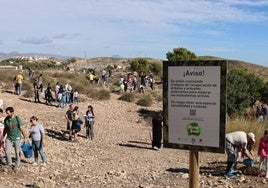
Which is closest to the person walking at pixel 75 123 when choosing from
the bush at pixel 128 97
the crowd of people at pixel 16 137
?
the crowd of people at pixel 16 137

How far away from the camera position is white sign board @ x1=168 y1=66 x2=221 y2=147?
173 inches

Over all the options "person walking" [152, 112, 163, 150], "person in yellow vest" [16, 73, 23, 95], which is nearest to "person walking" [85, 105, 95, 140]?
"person walking" [152, 112, 163, 150]

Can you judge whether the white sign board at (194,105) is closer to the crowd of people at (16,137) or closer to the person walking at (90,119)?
the crowd of people at (16,137)

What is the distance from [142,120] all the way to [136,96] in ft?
24.9

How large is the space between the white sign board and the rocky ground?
6.19 m

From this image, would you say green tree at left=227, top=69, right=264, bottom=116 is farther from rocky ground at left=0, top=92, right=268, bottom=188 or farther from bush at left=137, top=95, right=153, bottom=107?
bush at left=137, top=95, right=153, bottom=107

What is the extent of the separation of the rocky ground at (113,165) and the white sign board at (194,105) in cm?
619

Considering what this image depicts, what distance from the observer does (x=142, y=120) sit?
23703 millimetres

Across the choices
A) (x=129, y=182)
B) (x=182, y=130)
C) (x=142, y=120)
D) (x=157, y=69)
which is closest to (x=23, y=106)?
(x=142, y=120)

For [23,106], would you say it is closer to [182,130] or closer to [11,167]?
[11,167]

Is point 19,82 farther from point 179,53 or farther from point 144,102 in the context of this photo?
point 179,53

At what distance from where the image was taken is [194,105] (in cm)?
447

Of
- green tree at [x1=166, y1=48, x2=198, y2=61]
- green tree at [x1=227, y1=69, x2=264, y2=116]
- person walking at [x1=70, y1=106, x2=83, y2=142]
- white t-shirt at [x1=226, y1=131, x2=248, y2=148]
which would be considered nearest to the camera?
white t-shirt at [x1=226, y1=131, x2=248, y2=148]

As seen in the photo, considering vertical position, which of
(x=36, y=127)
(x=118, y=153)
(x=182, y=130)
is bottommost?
(x=118, y=153)
